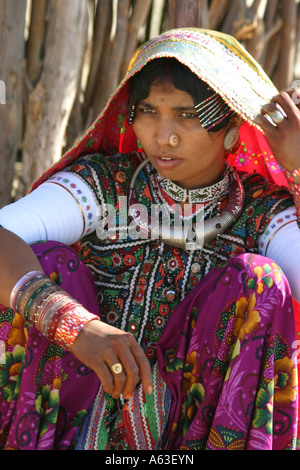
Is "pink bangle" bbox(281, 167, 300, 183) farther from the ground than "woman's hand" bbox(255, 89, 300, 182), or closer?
closer

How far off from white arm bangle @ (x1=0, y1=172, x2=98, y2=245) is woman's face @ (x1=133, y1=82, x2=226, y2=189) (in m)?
0.29

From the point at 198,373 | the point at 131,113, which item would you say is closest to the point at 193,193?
the point at 131,113

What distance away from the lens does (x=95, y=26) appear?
375 cm

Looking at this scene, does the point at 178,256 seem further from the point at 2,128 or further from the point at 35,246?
the point at 2,128

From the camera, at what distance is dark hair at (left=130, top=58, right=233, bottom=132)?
2461mm

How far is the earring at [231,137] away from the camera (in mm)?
2631

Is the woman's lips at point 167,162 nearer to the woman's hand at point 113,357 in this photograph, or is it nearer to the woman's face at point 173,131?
the woman's face at point 173,131

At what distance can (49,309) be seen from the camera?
207 centimetres

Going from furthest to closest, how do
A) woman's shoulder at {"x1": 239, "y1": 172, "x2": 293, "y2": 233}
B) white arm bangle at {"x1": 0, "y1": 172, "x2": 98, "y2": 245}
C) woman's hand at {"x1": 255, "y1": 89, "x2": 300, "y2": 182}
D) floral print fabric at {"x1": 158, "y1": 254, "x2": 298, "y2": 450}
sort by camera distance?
woman's shoulder at {"x1": 239, "y1": 172, "x2": 293, "y2": 233} → white arm bangle at {"x1": 0, "y1": 172, "x2": 98, "y2": 245} → woman's hand at {"x1": 255, "y1": 89, "x2": 300, "y2": 182} → floral print fabric at {"x1": 158, "y1": 254, "x2": 298, "y2": 450}

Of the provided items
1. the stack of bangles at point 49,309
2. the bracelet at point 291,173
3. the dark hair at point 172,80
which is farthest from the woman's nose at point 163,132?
the stack of bangles at point 49,309

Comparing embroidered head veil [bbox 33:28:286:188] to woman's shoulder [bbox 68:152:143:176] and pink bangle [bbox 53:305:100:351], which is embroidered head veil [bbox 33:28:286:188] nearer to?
woman's shoulder [bbox 68:152:143:176]

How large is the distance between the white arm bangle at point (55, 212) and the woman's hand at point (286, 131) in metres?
0.69

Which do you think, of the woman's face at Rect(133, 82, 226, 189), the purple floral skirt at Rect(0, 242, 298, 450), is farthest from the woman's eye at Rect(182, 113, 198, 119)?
the purple floral skirt at Rect(0, 242, 298, 450)

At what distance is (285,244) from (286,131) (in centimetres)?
39
